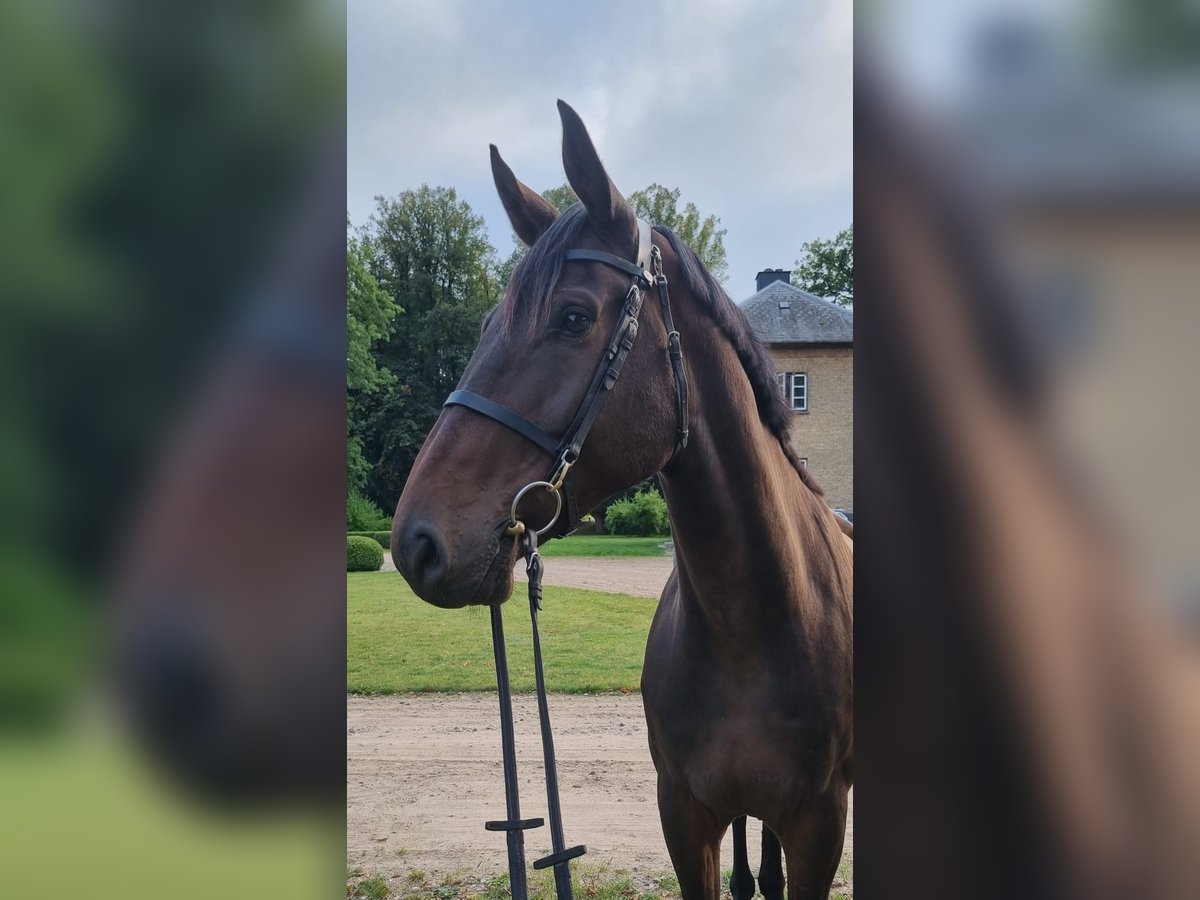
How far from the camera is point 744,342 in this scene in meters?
2.04

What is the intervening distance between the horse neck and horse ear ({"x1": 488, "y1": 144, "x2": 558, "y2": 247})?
53cm

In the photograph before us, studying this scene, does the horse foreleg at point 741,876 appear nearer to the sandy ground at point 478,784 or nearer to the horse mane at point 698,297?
the sandy ground at point 478,784

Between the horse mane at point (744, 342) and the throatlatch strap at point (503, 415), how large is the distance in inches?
27.1

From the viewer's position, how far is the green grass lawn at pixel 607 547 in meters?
18.8

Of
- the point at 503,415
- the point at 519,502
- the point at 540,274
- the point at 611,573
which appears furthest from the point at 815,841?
the point at 611,573

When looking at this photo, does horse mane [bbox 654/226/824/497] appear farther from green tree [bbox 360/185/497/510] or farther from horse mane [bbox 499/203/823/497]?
green tree [bbox 360/185/497/510]

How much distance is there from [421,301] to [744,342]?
71.1ft

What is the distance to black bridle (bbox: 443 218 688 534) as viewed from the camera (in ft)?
5.08
